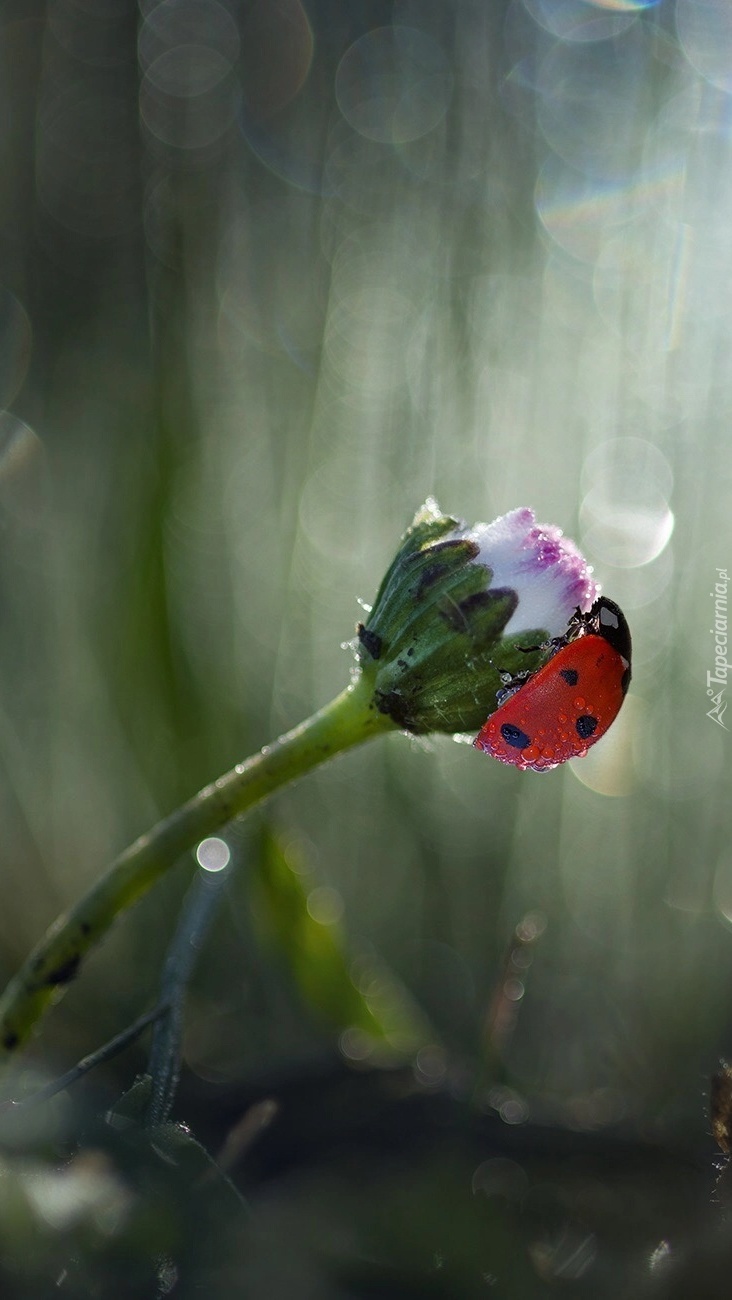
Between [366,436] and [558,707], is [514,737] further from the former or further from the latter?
[366,436]

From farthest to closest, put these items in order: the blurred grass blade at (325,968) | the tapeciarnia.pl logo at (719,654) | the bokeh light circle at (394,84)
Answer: the bokeh light circle at (394,84), the tapeciarnia.pl logo at (719,654), the blurred grass blade at (325,968)

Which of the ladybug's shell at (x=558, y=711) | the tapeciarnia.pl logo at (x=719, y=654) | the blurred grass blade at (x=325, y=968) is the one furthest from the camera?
the tapeciarnia.pl logo at (x=719, y=654)

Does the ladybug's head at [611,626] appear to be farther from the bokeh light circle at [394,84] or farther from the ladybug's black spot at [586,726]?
the bokeh light circle at [394,84]

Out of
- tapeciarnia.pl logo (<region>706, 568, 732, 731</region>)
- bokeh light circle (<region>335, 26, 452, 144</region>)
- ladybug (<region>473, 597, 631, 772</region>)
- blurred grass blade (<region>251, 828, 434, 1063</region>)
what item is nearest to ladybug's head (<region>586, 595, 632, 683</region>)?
ladybug (<region>473, 597, 631, 772</region>)

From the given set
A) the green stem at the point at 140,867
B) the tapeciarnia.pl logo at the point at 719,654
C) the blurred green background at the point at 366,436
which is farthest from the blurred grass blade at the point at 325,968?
the tapeciarnia.pl logo at the point at 719,654

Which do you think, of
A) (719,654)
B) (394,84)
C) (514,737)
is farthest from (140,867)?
(394,84)

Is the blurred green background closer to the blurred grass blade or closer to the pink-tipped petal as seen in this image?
the blurred grass blade

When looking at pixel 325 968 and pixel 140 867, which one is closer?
pixel 140 867
